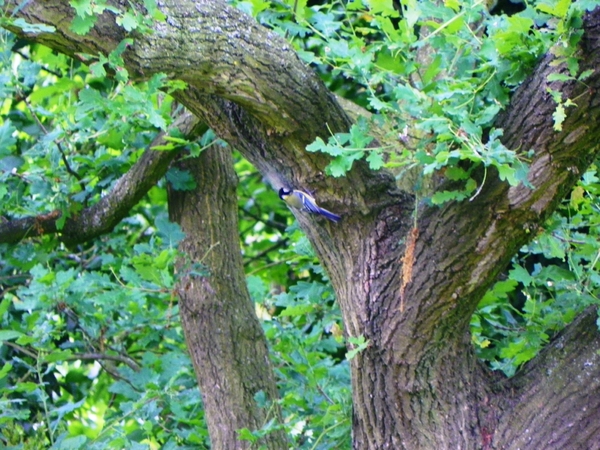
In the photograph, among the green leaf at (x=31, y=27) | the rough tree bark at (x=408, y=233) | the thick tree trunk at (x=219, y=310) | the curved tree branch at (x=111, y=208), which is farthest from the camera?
the curved tree branch at (x=111, y=208)

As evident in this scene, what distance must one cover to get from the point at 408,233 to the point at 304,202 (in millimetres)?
280

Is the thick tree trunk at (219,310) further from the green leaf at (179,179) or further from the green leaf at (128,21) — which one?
the green leaf at (128,21)

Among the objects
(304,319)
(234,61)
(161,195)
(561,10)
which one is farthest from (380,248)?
(161,195)

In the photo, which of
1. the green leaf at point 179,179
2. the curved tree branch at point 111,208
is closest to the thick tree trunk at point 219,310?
the green leaf at point 179,179

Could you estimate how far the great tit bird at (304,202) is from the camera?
7.39 ft

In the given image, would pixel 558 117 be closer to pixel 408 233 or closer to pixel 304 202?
pixel 408 233

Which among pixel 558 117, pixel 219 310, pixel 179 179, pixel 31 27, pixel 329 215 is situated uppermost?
pixel 179 179

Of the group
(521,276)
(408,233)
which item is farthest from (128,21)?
(521,276)

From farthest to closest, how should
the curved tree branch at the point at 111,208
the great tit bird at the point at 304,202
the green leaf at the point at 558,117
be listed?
the curved tree branch at the point at 111,208 → the great tit bird at the point at 304,202 → the green leaf at the point at 558,117

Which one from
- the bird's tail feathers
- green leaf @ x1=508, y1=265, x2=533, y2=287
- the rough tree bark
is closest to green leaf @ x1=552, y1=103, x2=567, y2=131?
the rough tree bark

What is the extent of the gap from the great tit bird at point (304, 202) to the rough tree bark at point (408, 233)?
2cm

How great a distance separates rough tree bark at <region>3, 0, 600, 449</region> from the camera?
77.9 inches

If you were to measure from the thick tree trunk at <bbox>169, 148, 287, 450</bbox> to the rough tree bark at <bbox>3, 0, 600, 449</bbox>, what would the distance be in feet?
2.08

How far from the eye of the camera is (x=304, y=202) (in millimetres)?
2260
